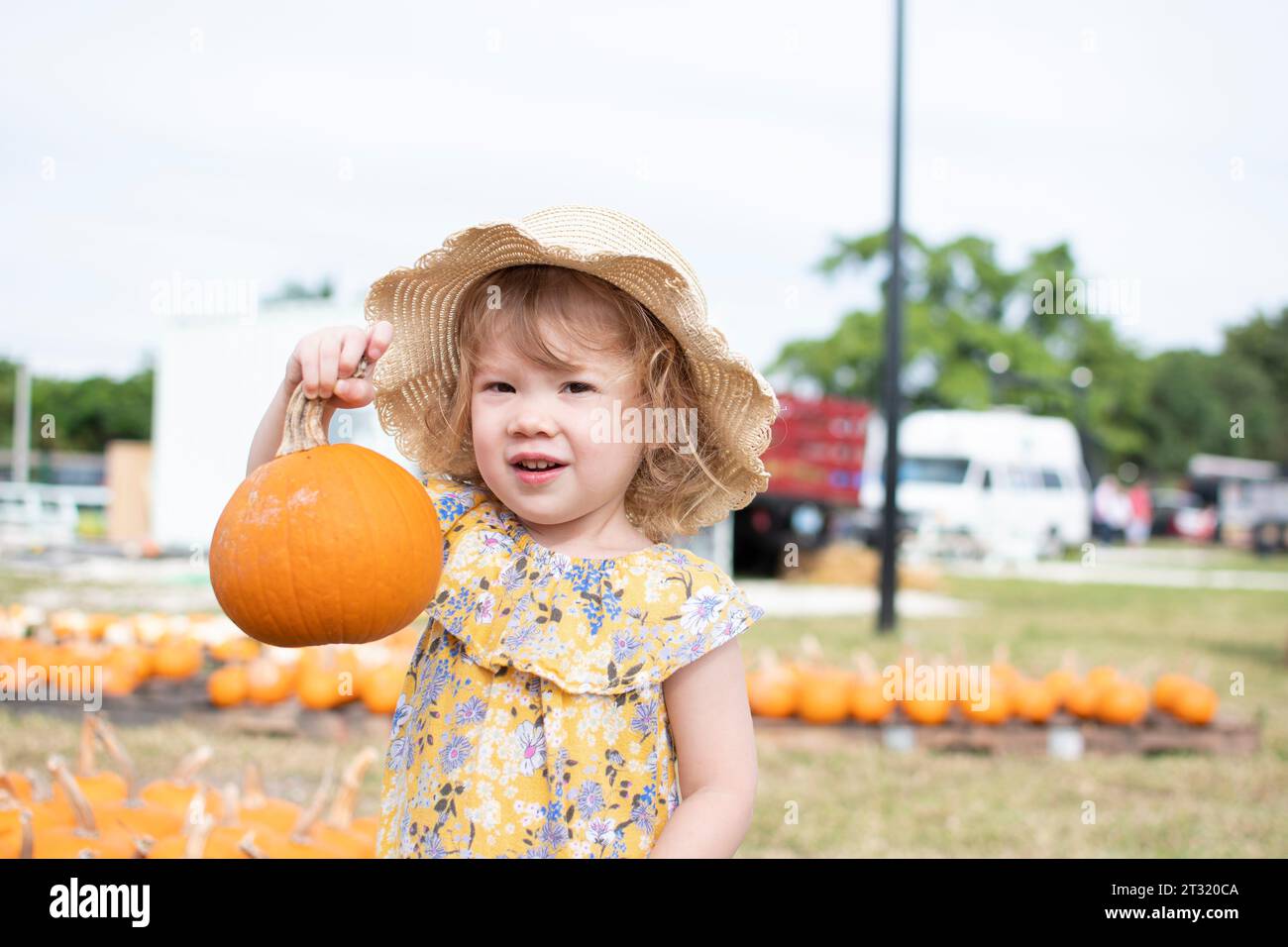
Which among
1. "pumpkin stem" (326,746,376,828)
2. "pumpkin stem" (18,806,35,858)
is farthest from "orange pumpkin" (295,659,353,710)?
"pumpkin stem" (18,806,35,858)

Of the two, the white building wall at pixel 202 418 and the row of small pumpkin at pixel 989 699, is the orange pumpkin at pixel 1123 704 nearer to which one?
the row of small pumpkin at pixel 989 699

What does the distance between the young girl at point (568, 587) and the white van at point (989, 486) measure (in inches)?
813

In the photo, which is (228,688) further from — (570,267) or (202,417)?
(202,417)

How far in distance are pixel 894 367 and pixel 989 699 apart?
433cm

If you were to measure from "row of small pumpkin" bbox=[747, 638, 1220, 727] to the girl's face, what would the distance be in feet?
12.4

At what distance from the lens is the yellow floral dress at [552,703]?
1549 mm

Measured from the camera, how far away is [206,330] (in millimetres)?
16047

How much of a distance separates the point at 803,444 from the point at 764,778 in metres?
11.7

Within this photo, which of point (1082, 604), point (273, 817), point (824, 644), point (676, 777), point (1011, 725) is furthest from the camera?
point (1082, 604)

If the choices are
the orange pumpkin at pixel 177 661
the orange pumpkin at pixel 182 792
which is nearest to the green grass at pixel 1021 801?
the orange pumpkin at pixel 182 792

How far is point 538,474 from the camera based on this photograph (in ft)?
5.19

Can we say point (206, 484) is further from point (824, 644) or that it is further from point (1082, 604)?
point (1082, 604)

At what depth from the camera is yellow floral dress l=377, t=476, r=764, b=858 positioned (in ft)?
5.08
